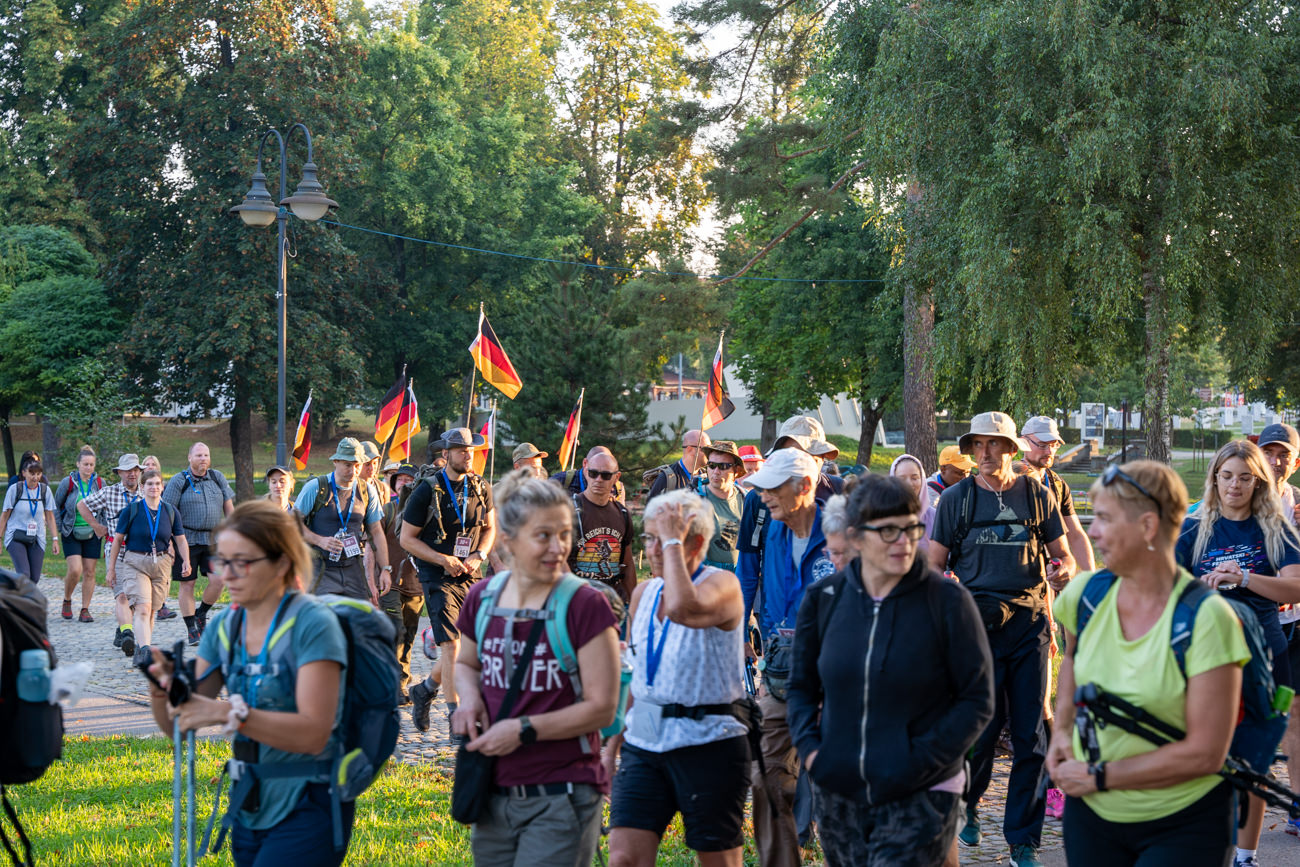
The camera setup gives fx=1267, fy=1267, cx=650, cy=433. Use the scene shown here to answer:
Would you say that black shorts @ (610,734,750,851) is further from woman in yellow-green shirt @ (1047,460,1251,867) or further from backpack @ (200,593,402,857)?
woman in yellow-green shirt @ (1047,460,1251,867)

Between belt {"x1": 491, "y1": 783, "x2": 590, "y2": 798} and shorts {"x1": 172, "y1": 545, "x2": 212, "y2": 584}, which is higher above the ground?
shorts {"x1": 172, "y1": 545, "x2": 212, "y2": 584}

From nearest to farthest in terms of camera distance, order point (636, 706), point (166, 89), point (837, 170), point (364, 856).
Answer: point (636, 706), point (364, 856), point (837, 170), point (166, 89)

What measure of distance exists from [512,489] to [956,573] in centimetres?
318

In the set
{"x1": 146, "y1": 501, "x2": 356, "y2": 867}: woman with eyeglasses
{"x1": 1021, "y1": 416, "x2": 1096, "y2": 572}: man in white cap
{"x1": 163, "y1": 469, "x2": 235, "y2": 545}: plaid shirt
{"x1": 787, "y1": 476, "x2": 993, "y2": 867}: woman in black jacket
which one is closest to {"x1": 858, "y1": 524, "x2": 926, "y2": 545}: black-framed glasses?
{"x1": 787, "y1": 476, "x2": 993, "y2": 867}: woman in black jacket

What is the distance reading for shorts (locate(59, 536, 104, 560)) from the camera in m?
14.8

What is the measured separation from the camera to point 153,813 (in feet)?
22.4

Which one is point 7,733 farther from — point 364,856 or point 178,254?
point 178,254

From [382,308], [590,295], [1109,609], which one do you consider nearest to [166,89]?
[382,308]

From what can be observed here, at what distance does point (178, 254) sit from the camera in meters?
38.4

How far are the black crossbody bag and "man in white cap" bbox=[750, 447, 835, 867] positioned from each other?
1.59 meters

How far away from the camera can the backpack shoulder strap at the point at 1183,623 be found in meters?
3.31

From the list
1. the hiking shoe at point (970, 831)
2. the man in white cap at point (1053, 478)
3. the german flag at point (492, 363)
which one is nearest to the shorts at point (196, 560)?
the german flag at point (492, 363)

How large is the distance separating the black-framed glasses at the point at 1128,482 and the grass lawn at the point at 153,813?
10.8 ft

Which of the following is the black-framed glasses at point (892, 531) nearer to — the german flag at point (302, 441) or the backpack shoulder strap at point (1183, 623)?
the backpack shoulder strap at point (1183, 623)
